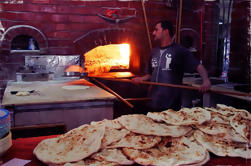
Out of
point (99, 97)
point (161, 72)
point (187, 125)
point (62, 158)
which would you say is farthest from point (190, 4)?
point (62, 158)

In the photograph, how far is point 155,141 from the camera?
1.24 metres

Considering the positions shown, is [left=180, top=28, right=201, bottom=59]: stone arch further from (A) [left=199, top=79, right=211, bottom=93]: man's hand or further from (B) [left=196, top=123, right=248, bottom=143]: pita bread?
(B) [left=196, top=123, right=248, bottom=143]: pita bread

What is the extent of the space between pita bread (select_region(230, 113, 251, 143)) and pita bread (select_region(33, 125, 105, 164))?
0.80 m

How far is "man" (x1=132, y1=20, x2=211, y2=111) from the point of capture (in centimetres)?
292

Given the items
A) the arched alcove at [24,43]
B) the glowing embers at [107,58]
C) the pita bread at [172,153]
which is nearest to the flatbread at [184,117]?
the pita bread at [172,153]

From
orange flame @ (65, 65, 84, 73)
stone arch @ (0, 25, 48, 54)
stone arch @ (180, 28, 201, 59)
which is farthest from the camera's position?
stone arch @ (180, 28, 201, 59)

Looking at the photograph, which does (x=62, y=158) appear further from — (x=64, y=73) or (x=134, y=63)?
(x=134, y=63)

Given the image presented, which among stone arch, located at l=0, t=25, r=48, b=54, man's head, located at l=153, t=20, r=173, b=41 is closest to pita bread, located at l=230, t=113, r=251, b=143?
man's head, located at l=153, t=20, r=173, b=41

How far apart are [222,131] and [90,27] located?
3.43 metres

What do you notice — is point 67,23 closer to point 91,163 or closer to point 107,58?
point 107,58

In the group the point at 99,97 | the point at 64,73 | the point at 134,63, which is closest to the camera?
the point at 99,97

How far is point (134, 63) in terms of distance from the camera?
464cm

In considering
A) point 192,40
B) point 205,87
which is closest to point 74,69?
point 205,87

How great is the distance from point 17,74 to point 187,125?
10.2ft
